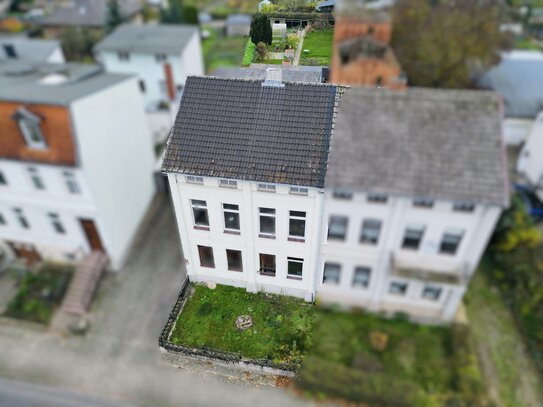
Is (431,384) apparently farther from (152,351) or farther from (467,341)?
(152,351)

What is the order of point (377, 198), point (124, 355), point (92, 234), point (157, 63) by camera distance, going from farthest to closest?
1. point (157, 63)
2. point (92, 234)
3. point (124, 355)
4. point (377, 198)

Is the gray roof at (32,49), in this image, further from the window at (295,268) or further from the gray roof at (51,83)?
the window at (295,268)

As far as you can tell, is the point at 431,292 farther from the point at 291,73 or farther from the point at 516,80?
the point at 516,80

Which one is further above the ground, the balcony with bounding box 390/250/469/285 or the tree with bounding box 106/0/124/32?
the balcony with bounding box 390/250/469/285

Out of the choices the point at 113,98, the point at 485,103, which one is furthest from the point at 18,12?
the point at 485,103

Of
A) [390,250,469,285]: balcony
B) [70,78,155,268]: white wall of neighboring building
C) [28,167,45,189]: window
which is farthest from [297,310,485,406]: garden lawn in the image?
[28,167,45,189]: window

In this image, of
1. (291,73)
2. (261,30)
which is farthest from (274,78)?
(261,30)

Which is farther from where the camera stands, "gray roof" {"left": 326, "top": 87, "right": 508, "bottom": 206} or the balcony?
the balcony

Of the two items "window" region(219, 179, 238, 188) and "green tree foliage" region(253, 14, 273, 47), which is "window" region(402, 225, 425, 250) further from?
"window" region(219, 179, 238, 188)
